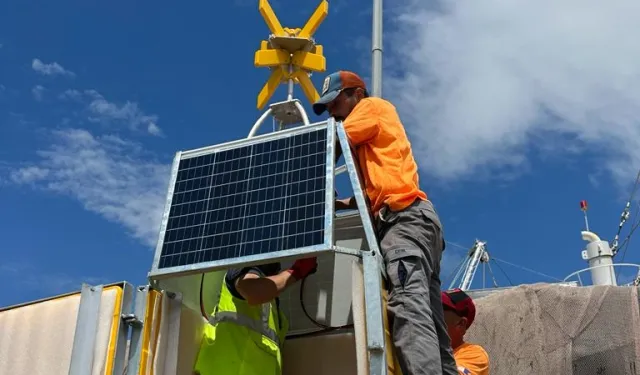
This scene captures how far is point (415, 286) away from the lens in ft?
13.5

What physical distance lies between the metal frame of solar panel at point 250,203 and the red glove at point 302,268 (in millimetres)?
558

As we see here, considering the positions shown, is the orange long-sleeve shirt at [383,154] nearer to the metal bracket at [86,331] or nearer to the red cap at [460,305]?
the red cap at [460,305]

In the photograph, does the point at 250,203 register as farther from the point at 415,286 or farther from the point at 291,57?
the point at 291,57

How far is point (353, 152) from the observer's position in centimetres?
468

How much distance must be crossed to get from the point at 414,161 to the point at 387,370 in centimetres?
151

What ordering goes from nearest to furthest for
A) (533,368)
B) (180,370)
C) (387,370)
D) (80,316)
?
(387,370) < (80,316) < (180,370) < (533,368)

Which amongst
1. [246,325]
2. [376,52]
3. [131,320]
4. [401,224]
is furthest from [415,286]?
[376,52]

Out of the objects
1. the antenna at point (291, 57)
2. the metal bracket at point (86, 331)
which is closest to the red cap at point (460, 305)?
the metal bracket at point (86, 331)

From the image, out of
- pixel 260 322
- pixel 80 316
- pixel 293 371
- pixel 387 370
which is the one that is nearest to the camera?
pixel 387 370

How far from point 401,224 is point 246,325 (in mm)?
1122

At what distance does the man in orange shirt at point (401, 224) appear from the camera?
3.96m

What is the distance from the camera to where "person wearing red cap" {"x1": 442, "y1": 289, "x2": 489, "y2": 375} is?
18.6ft

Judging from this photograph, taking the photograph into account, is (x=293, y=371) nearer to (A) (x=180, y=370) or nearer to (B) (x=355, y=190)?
(A) (x=180, y=370)

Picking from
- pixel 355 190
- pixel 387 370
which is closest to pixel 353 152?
pixel 355 190
